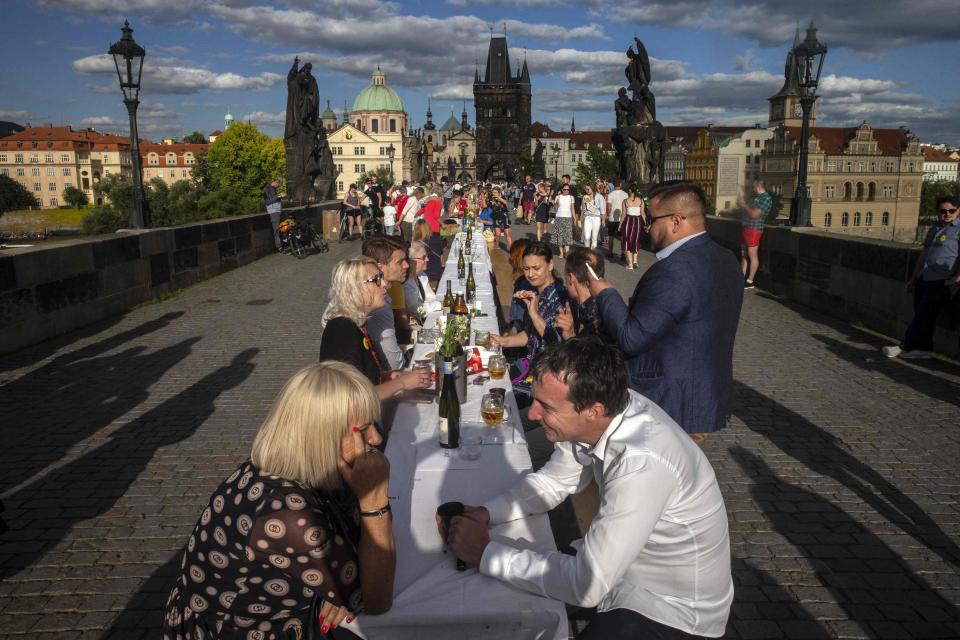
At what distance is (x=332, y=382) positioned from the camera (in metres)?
Answer: 2.19

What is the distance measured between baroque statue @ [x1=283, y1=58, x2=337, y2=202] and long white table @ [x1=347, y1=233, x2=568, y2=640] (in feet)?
67.8

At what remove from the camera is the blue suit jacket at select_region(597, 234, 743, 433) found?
10.6 ft

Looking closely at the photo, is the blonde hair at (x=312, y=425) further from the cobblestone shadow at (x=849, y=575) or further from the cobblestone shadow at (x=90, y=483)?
the cobblestone shadow at (x=90, y=483)

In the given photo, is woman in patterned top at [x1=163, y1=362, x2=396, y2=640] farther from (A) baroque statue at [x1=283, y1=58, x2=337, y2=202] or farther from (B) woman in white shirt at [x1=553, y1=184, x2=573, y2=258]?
(A) baroque statue at [x1=283, y1=58, x2=337, y2=202]

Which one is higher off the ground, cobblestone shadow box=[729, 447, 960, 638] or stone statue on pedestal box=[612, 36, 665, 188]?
stone statue on pedestal box=[612, 36, 665, 188]

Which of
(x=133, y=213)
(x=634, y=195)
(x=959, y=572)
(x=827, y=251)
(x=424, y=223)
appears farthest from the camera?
(x=634, y=195)

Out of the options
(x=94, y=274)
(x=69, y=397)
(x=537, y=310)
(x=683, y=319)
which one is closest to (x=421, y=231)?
(x=94, y=274)

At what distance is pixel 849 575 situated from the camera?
11.8ft

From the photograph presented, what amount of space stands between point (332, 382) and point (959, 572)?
3307 millimetres

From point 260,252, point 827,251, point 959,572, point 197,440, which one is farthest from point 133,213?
point 959,572

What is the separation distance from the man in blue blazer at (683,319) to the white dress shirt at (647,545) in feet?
3.25

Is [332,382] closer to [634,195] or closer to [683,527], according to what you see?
[683,527]

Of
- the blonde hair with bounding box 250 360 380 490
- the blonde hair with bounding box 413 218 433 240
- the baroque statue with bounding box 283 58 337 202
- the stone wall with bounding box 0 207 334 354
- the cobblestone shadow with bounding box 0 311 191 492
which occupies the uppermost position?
the baroque statue with bounding box 283 58 337 202

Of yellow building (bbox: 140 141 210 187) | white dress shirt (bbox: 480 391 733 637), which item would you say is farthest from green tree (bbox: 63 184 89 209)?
white dress shirt (bbox: 480 391 733 637)
